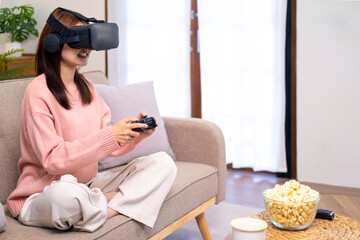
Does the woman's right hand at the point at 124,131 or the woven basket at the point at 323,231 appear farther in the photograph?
the woman's right hand at the point at 124,131

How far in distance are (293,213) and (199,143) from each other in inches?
38.4

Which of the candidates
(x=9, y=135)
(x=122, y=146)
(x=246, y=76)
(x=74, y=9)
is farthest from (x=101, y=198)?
(x=74, y=9)

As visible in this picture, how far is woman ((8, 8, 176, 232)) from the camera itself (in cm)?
147

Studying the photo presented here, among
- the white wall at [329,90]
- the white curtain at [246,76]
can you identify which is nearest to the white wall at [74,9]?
the white curtain at [246,76]

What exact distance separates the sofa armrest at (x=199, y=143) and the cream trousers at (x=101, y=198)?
0.53 m

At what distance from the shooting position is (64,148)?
156 centimetres

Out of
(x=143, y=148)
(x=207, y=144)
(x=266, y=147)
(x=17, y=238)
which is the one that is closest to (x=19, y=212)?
(x=17, y=238)

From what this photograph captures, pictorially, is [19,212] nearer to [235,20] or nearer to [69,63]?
[69,63]

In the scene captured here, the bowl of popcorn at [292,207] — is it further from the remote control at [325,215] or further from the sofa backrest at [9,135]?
the sofa backrest at [9,135]

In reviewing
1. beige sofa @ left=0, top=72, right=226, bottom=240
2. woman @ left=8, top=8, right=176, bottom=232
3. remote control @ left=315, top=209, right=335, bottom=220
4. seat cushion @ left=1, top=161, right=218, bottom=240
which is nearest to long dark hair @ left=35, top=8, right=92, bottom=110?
woman @ left=8, top=8, right=176, bottom=232

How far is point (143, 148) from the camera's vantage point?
2.31 metres

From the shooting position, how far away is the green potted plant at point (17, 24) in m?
4.08

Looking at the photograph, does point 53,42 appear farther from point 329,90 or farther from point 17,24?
point 17,24

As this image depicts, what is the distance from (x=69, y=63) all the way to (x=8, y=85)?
33 cm
